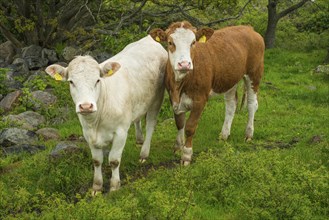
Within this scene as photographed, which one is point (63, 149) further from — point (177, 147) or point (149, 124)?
point (177, 147)

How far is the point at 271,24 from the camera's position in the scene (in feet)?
69.1

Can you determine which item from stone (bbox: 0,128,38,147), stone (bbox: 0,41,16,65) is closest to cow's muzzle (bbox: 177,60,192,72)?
stone (bbox: 0,128,38,147)

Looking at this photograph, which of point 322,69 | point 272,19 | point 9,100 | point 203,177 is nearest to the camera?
point 203,177

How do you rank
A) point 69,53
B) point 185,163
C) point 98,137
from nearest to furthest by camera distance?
point 98,137
point 185,163
point 69,53

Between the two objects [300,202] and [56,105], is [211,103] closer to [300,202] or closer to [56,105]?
[56,105]

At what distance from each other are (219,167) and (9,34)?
11.9 meters

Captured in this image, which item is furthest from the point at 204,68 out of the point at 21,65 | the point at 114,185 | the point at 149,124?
the point at 21,65

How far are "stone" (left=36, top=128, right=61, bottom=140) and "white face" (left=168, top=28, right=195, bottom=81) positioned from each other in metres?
3.85

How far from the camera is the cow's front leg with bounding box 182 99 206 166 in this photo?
28.6 ft

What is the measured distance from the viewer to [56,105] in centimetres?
1292

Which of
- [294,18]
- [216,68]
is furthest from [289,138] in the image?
[294,18]

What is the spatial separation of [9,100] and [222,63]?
6.29 metres

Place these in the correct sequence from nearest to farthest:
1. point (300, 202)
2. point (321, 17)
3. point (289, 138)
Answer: point (300, 202), point (289, 138), point (321, 17)

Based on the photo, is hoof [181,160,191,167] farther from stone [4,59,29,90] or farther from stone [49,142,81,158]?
stone [4,59,29,90]
